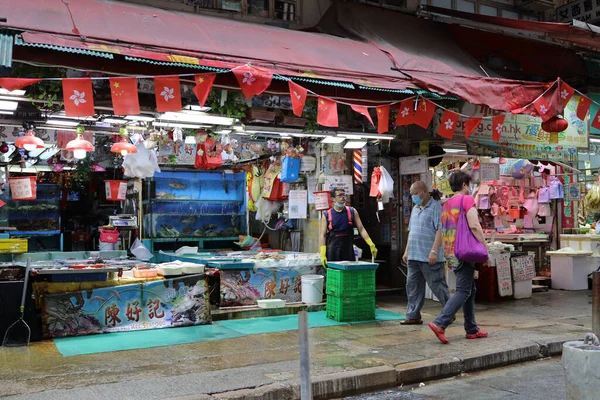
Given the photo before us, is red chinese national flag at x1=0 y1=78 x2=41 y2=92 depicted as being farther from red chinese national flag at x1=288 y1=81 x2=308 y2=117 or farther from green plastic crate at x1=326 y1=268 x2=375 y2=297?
green plastic crate at x1=326 y1=268 x2=375 y2=297

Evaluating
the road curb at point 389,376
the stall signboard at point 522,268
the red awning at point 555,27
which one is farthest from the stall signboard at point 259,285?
the red awning at point 555,27

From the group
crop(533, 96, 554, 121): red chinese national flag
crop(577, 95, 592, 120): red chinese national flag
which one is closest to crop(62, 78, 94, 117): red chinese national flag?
crop(533, 96, 554, 121): red chinese national flag

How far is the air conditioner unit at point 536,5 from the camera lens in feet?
50.3

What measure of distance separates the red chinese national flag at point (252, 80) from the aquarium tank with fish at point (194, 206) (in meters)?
6.84

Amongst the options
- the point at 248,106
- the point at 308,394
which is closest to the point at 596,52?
the point at 248,106

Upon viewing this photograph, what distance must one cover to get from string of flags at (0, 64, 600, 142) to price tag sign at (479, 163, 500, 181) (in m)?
1.76

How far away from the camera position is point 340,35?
12242mm

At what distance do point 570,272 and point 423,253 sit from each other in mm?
6637

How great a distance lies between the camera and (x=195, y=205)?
1538 centimetres

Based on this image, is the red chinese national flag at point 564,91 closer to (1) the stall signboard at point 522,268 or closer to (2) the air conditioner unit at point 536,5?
(1) the stall signboard at point 522,268

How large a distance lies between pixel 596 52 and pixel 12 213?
15525 millimetres

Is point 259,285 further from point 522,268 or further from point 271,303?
point 522,268

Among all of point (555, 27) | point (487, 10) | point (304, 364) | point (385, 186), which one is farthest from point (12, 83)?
point (487, 10)

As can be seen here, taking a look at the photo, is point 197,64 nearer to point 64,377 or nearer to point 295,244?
point 64,377
